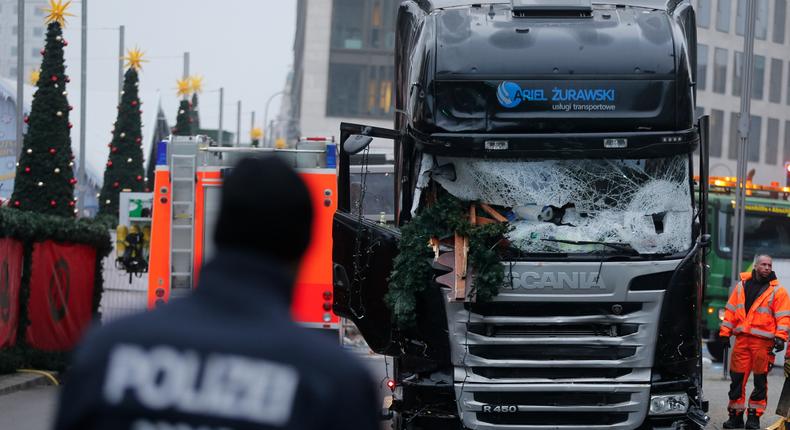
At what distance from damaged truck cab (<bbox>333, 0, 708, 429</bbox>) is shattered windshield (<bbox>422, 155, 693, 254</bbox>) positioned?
0.4 inches

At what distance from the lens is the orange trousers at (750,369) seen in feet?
43.5

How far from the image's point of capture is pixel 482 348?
31.1ft

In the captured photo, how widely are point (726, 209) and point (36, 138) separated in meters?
13.0

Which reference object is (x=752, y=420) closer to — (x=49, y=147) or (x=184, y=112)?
(x=49, y=147)

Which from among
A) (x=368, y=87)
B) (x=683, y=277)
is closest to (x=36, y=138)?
(x=683, y=277)

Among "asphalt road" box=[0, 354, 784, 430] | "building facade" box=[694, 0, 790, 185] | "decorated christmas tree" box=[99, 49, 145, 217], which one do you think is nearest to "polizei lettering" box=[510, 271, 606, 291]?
"asphalt road" box=[0, 354, 784, 430]

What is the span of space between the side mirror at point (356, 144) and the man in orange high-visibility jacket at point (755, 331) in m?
5.65

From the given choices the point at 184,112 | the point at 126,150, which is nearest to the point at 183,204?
the point at 126,150

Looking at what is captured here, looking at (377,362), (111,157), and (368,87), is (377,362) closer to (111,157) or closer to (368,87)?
(111,157)

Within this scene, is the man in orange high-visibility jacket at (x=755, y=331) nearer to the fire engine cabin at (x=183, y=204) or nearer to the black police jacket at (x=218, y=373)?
the fire engine cabin at (x=183, y=204)

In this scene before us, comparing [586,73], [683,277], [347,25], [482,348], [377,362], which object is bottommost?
[377,362]

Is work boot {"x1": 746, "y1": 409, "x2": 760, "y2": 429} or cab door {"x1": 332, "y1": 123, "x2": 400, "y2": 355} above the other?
cab door {"x1": 332, "y1": 123, "x2": 400, "y2": 355}

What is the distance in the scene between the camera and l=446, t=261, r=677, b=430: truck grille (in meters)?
9.37

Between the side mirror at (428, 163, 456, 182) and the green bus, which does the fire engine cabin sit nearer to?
the side mirror at (428, 163, 456, 182)
